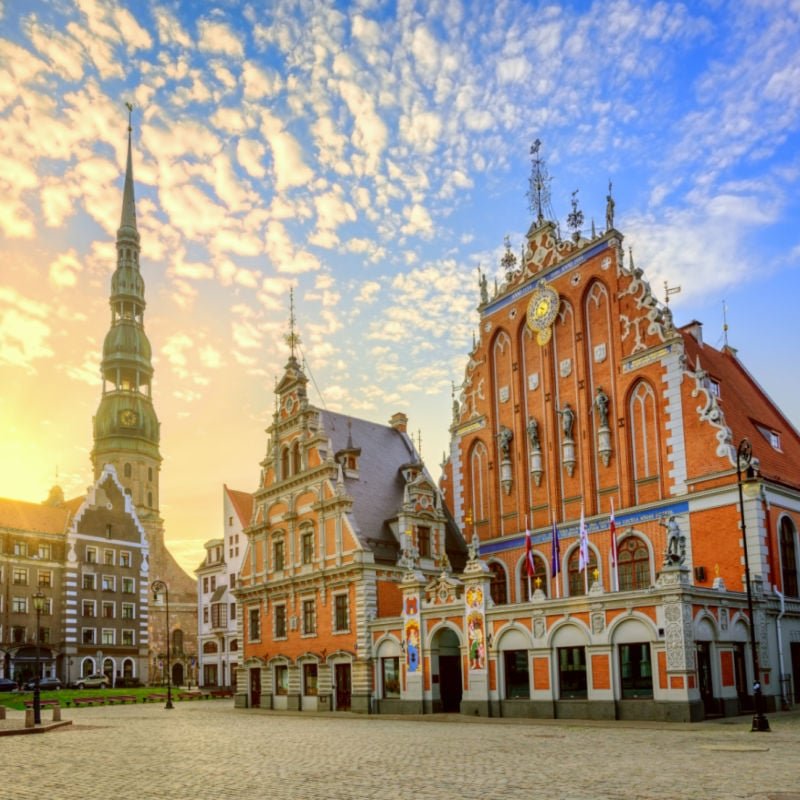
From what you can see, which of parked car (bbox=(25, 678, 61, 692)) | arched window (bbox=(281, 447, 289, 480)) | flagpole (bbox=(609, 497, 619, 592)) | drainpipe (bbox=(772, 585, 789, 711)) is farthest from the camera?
parked car (bbox=(25, 678, 61, 692))

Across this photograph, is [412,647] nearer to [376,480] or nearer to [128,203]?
[376,480]

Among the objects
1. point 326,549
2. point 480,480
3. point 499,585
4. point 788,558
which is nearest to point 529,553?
point 499,585

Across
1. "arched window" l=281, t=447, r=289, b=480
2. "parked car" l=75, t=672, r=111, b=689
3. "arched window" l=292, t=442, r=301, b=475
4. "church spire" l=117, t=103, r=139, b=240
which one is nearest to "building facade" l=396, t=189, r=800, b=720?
"arched window" l=292, t=442, r=301, b=475

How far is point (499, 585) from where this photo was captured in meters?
45.2

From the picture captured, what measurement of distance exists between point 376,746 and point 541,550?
1985 cm

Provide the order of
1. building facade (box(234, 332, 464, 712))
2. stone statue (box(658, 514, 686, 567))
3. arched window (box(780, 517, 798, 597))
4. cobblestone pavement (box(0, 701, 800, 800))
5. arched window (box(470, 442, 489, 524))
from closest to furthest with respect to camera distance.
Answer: cobblestone pavement (box(0, 701, 800, 800))
stone statue (box(658, 514, 686, 567))
arched window (box(780, 517, 798, 597))
building facade (box(234, 332, 464, 712))
arched window (box(470, 442, 489, 524))

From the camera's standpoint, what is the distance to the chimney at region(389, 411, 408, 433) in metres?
55.2

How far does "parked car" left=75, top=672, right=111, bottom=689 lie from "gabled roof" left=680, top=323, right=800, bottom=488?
57.1 m

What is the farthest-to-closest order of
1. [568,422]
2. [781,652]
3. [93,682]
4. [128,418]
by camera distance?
1. [128,418]
2. [93,682]
3. [568,422]
4. [781,652]

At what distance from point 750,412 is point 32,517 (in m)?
64.8

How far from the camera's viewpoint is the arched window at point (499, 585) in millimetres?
44812

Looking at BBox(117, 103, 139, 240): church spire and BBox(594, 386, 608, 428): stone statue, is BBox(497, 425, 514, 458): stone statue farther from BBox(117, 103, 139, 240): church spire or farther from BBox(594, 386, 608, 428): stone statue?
BBox(117, 103, 139, 240): church spire

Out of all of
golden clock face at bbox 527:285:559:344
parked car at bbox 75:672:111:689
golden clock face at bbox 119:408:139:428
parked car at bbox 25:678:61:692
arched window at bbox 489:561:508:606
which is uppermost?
golden clock face at bbox 119:408:139:428

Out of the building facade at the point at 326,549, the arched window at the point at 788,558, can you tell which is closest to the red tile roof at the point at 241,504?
the building facade at the point at 326,549
